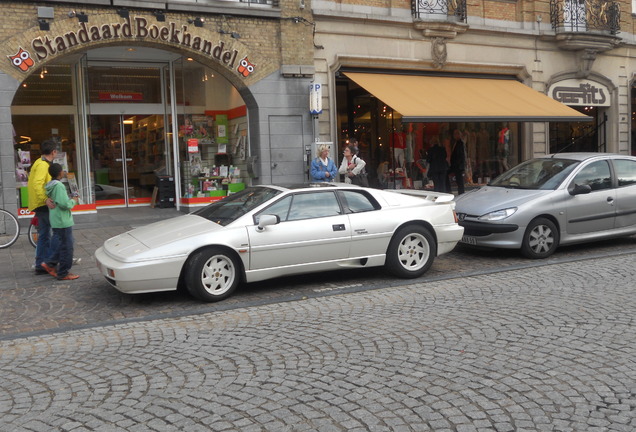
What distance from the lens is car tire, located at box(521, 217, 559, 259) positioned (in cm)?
991

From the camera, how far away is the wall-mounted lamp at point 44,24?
505 inches

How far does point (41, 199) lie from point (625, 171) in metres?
9.16

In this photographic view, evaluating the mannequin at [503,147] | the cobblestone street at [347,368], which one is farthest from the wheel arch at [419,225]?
the mannequin at [503,147]

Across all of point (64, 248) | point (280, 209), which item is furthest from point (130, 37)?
point (280, 209)

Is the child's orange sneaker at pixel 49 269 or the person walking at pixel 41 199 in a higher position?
the person walking at pixel 41 199

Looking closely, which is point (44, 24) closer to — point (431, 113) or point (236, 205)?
point (236, 205)

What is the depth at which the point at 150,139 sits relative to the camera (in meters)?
17.3

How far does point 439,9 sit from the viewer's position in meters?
17.5

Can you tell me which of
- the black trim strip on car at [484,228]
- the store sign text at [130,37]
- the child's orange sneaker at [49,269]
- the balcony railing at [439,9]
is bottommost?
the child's orange sneaker at [49,269]

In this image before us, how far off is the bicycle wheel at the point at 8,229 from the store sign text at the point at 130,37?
10.1ft

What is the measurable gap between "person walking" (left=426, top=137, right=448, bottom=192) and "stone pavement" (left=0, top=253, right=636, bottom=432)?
957 centimetres

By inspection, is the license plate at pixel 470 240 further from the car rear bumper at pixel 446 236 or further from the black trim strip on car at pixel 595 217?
the black trim strip on car at pixel 595 217

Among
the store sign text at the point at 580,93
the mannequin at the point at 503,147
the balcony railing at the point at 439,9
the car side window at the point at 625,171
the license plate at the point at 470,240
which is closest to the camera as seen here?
the license plate at the point at 470,240

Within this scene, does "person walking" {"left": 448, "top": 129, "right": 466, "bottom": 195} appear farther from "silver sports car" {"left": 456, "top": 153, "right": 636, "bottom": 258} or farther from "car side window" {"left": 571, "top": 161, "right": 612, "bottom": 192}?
"car side window" {"left": 571, "top": 161, "right": 612, "bottom": 192}
